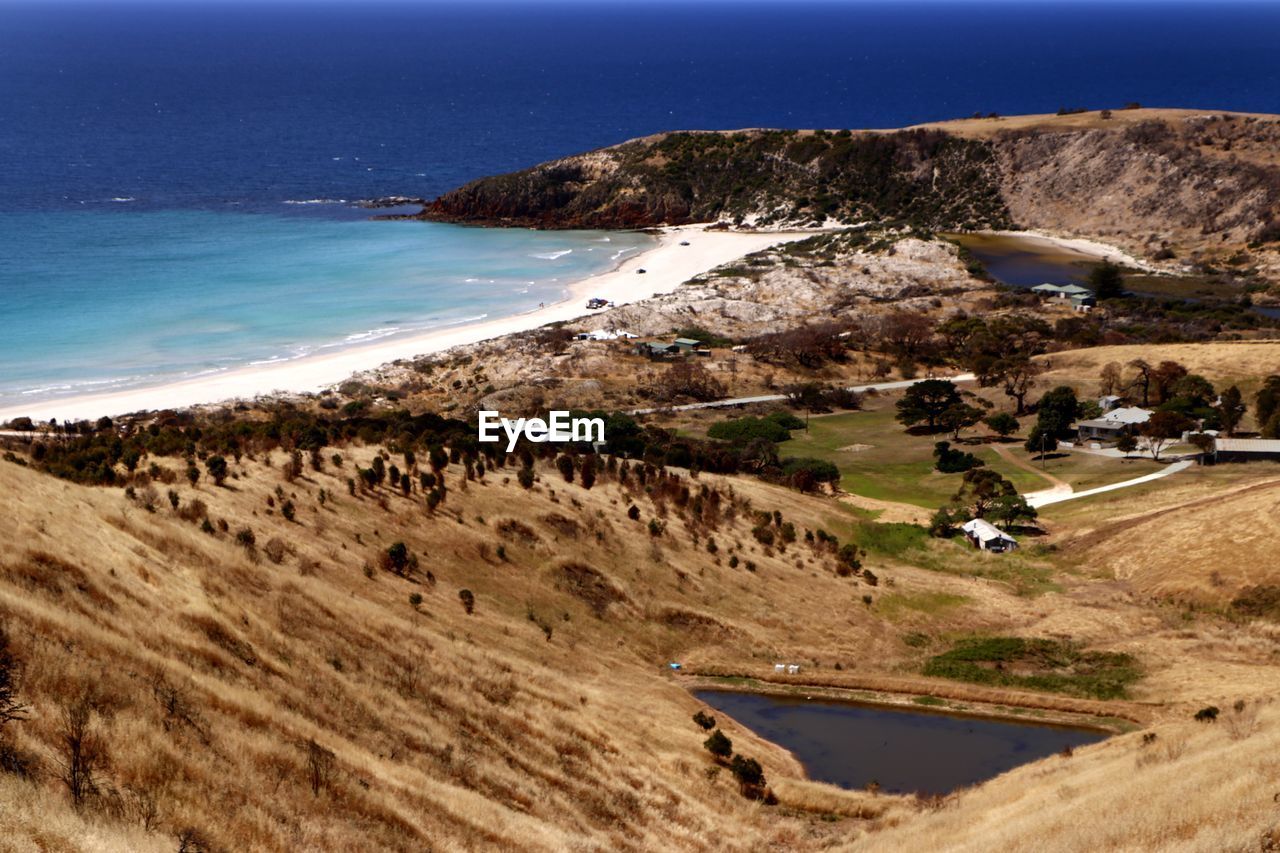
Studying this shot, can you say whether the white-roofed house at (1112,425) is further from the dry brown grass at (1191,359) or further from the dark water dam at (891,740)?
the dark water dam at (891,740)

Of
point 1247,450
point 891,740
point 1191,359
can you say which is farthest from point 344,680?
point 1191,359

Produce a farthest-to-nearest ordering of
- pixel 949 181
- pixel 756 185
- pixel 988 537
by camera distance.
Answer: pixel 756 185 → pixel 949 181 → pixel 988 537

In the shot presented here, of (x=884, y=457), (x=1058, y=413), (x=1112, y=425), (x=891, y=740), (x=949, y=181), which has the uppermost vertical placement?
(x=949, y=181)

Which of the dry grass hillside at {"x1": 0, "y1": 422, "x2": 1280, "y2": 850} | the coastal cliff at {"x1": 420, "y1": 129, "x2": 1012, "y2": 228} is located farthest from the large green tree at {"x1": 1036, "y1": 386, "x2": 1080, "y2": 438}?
the coastal cliff at {"x1": 420, "y1": 129, "x2": 1012, "y2": 228}

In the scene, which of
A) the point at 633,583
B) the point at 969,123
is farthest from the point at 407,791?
the point at 969,123

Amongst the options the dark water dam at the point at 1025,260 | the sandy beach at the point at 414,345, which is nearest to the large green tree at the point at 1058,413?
the sandy beach at the point at 414,345

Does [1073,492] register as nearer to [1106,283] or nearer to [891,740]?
[891,740]

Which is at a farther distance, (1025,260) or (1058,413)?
(1025,260)
